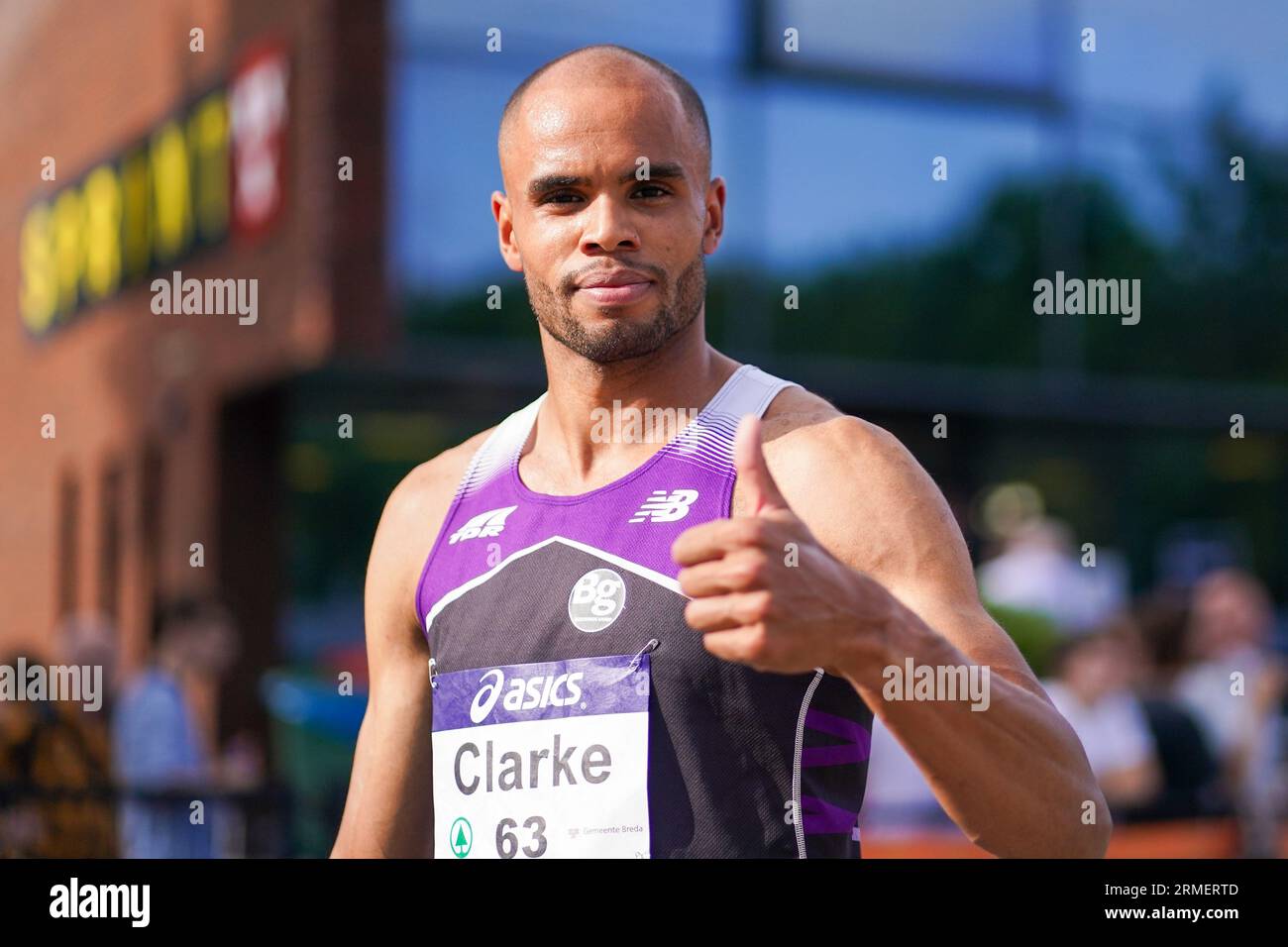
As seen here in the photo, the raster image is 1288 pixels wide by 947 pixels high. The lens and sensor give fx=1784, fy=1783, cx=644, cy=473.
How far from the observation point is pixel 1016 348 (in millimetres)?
12836

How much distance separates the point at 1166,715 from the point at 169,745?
455 centimetres

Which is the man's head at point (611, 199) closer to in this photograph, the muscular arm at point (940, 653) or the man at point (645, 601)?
the man at point (645, 601)

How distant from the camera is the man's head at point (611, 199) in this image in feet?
9.23

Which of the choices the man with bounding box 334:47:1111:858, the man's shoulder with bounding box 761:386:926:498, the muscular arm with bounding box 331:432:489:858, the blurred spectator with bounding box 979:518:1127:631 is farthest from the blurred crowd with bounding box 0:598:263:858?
the man's shoulder with bounding box 761:386:926:498

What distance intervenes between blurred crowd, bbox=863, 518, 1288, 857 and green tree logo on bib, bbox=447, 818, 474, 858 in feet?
15.2

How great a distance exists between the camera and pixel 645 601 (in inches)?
107

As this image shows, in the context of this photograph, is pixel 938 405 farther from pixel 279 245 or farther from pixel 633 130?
pixel 633 130

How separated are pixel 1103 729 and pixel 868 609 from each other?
19.0ft

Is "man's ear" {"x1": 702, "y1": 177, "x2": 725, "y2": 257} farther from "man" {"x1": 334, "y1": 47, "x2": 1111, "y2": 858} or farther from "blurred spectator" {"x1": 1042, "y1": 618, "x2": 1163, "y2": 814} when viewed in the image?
"blurred spectator" {"x1": 1042, "y1": 618, "x2": 1163, "y2": 814}

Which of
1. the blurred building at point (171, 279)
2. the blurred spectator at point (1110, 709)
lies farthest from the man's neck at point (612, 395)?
the blurred building at point (171, 279)

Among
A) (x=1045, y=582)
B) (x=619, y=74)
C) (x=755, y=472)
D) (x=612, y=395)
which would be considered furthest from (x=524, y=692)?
(x=1045, y=582)

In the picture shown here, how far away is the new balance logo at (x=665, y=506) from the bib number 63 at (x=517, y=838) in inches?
19.5
